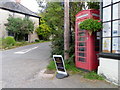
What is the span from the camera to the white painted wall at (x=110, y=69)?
11.6 feet

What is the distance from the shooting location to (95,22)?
4059 millimetres

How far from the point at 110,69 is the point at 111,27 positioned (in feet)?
5.17

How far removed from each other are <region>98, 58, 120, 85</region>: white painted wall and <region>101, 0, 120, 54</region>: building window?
1.19 feet

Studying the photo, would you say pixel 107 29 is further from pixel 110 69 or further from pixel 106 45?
pixel 110 69

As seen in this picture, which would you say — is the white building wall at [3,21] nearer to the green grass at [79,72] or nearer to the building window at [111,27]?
the green grass at [79,72]

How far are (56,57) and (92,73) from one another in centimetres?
169

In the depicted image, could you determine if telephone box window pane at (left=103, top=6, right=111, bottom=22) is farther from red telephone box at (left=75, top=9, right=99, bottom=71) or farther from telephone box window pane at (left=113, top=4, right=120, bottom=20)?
red telephone box at (left=75, top=9, right=99, bottom=71)

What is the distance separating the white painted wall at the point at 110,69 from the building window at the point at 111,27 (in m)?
0.36

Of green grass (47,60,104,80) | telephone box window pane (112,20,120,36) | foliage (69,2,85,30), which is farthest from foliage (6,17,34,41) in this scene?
telephone box window pane (112,20,120,36)

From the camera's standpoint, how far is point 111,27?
3.82 meters

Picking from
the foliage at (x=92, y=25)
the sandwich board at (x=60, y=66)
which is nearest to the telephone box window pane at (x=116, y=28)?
the foliage at (x=92, y=25)

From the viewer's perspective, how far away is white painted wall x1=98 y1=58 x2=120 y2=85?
3.55m

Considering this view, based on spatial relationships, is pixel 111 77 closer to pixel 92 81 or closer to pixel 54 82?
pixel 92 81

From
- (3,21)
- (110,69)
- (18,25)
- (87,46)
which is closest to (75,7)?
(87,46)
